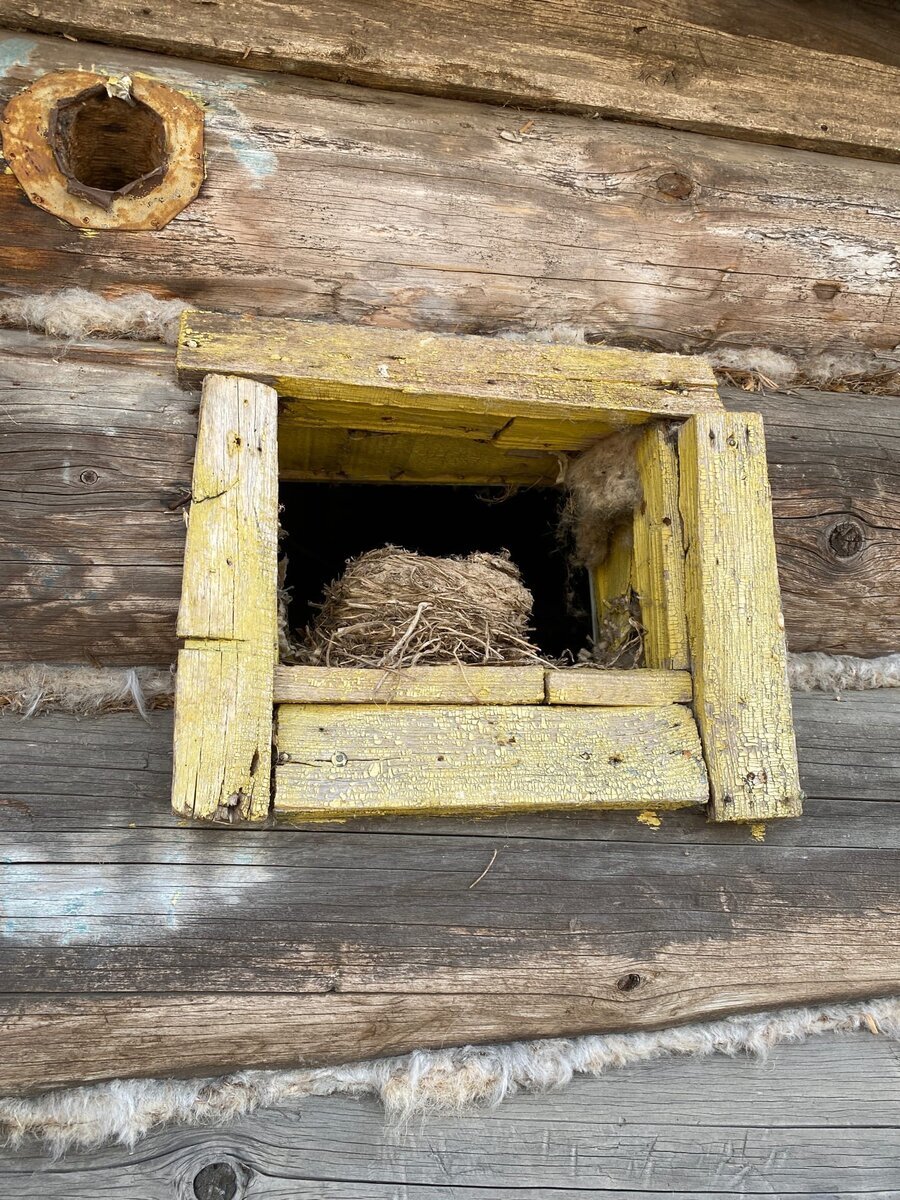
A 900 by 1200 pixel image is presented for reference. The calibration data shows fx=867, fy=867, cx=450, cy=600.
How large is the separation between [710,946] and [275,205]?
1.60m

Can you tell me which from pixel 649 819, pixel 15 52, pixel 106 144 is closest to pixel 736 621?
pixel 649 819

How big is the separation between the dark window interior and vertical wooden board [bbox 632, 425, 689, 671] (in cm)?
71

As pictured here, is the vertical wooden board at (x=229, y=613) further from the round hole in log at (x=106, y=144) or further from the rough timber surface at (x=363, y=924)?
the round hole in log at (x=106, y=144)

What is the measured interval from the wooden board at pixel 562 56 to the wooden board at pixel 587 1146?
1.89 metres

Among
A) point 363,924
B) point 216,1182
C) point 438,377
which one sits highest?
point 438,377

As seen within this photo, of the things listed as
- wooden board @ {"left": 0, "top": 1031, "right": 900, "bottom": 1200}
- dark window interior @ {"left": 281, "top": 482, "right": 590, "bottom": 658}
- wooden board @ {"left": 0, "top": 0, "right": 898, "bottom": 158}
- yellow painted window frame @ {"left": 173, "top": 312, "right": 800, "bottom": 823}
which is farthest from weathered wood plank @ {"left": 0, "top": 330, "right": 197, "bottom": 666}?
dark window interior @ {"left": 281, "top": 482, "right": 590, "bottom": 658}

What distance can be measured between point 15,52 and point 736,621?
166cm

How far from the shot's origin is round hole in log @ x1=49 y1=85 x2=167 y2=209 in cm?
156

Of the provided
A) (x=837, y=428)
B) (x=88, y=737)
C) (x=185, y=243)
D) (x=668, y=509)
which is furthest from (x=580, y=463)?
(x=88, y=737)

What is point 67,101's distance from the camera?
154 cm

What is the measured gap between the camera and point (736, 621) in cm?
162

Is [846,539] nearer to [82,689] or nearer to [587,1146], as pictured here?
[587,1146]

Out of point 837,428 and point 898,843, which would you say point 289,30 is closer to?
point 837,428

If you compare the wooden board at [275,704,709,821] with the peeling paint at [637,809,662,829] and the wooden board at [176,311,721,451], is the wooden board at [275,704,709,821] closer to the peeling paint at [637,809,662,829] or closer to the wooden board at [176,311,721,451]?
the peeling paint at [637,809,662,829]
